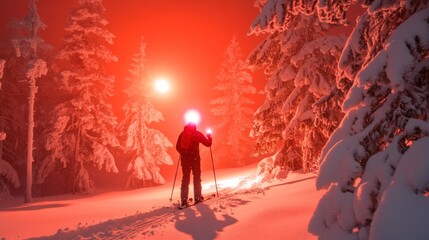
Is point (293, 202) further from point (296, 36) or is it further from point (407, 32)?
point (296, 36)

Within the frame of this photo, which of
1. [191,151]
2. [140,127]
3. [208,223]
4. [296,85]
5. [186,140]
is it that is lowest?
[208,223]

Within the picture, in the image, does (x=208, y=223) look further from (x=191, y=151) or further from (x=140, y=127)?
(x=140, y=127)

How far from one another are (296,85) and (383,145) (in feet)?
30.8

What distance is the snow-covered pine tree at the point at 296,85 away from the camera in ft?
41.9

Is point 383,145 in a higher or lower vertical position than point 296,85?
lower

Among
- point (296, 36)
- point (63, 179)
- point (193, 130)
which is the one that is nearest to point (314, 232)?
point (193, 130)

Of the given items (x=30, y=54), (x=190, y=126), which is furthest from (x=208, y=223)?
(x=30, y=54)

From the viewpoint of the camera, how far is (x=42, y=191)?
104 ft

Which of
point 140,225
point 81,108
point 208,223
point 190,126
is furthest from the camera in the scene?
point 81,108

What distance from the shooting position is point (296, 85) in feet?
44.1

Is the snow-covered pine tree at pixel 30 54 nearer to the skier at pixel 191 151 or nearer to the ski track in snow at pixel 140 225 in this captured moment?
the ski track in snow at pixel 140 225

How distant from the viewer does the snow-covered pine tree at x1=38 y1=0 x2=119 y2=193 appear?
1045 inches

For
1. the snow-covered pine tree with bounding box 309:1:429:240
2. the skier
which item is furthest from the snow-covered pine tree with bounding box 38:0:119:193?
the snow-covered pine tree with bounding box 309:1:429:240

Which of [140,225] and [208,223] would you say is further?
[140,225]
